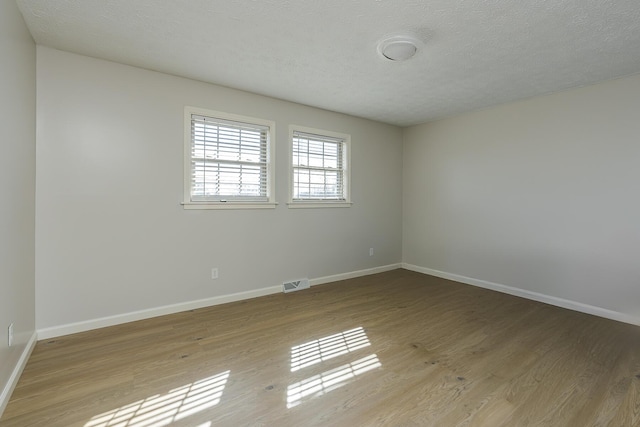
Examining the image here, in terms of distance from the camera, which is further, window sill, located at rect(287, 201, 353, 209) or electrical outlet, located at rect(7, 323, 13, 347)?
window sill, located at rect(287, 201, 353, 209)

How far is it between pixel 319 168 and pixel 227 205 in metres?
1.51

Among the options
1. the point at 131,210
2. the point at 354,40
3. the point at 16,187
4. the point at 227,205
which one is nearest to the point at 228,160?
the point at 227,205

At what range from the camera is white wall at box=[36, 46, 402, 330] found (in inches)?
100

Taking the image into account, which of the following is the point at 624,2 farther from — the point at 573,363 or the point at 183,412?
the point at 183,412

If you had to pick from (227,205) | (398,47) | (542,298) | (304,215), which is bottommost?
(542,298)

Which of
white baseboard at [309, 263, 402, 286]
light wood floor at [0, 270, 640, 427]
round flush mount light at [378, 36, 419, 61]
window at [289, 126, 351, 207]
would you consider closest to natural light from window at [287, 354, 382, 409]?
light wood floor at [0, 270, 640, 427]

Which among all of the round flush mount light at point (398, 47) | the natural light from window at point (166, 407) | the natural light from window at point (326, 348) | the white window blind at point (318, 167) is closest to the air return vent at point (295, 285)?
the white window blind at point (318, 167)

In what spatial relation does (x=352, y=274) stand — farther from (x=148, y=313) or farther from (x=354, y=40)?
(x=354, y=40)

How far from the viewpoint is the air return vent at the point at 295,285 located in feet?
12.7

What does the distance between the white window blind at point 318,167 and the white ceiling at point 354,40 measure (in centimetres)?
85

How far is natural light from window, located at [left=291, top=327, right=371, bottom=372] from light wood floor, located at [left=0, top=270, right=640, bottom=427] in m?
0.01

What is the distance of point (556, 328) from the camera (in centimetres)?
279

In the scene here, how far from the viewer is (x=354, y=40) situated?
92.7 inches

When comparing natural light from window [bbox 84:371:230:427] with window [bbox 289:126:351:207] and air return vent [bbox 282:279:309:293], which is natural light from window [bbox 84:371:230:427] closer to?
air return vent [bbox 282:279:309:293]
